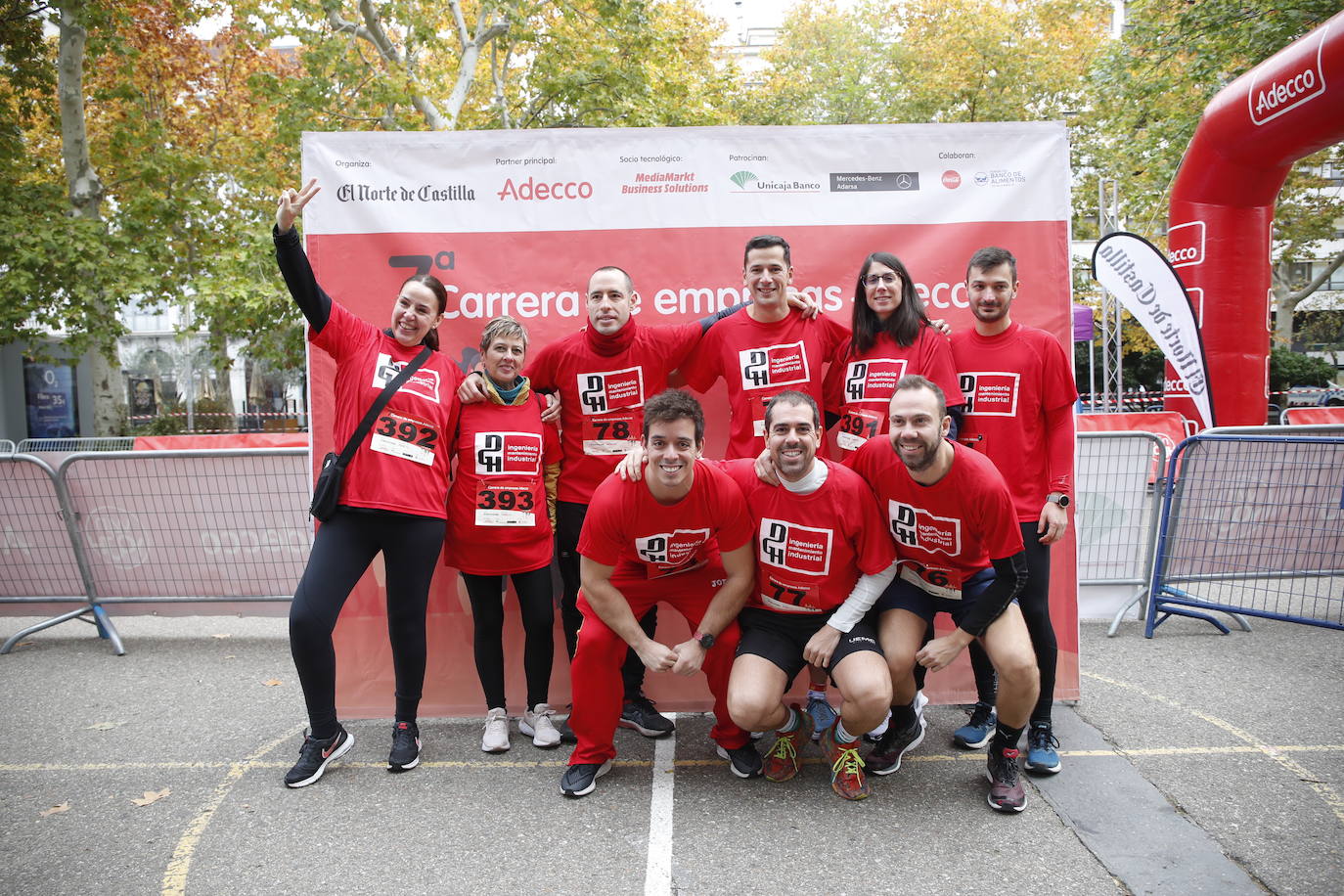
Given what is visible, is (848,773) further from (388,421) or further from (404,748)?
(388,421)

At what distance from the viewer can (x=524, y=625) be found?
12.3 ft

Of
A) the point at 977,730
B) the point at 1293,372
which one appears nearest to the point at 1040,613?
the point at 977,730

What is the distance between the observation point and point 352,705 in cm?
420

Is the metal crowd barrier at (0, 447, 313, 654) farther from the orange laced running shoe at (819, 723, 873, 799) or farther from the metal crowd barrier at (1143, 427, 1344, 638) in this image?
the metal crowd barrier at (1143, 427, 1344, 638)

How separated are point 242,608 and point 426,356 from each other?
123 inches

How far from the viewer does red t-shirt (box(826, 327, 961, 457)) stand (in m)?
3.48

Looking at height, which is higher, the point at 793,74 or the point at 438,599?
the point at 793,74

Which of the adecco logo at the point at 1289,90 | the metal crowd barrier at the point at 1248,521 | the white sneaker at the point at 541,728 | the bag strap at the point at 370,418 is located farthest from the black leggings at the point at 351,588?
the adecco logo at the point at 1289,90

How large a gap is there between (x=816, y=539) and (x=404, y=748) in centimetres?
202

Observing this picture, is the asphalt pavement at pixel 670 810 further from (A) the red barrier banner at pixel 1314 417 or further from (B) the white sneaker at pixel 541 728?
(A) the red barrier banner at pixel 1314 417

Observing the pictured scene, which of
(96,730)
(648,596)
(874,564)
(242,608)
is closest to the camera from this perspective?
(874,564)

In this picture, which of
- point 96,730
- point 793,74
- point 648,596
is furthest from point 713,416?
point 793,74

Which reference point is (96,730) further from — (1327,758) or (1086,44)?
(1086,44)

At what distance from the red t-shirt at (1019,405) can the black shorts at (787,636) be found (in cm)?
92
